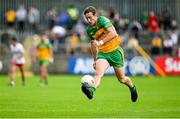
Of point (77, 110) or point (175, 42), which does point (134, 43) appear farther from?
point (77, 110)

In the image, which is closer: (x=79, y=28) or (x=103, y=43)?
(x=103, y=43)

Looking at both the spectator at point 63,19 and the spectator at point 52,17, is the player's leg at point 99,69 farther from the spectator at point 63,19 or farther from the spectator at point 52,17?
the spectator at point 63,19

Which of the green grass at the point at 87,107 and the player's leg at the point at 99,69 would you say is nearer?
the green grass at the point at 87,107

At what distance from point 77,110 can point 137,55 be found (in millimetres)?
28090

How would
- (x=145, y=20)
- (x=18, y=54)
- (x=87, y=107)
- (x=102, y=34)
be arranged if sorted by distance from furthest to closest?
1. (x=145, y=20)
2. (x=18, y=54)
3. (x=87, y=107)
4. (x=102, y=34)

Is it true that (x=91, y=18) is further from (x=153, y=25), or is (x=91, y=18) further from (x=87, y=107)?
(x=153, y=25)

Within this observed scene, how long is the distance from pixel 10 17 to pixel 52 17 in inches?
109

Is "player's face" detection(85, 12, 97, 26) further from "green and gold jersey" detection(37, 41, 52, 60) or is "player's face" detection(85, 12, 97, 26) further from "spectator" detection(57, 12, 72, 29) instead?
"spectator" detection(57, 12, 72, 29)

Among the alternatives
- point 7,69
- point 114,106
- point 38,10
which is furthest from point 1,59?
point 114,106

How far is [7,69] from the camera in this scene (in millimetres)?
45719

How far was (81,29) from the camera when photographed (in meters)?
46.8

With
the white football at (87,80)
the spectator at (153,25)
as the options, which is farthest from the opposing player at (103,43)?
the spectator at (153,25)

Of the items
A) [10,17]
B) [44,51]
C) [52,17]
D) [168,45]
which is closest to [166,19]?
[168,45]

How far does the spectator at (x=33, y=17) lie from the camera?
4622 centimetres
